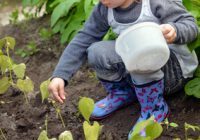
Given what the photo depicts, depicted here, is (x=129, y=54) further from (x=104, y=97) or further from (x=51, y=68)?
(x=51, y=68)

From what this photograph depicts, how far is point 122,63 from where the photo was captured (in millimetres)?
1869

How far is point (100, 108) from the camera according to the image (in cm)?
203

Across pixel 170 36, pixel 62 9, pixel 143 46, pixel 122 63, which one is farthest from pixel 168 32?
pixel 62 9

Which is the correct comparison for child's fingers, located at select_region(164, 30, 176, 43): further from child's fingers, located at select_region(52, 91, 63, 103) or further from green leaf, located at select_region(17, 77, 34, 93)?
green leaf, located at select_region(17, 77, 34, 93)

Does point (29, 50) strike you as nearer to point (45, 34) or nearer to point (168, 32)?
point (45, 34)

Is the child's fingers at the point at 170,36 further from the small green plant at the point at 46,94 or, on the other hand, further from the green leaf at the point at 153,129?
the small green plant at the point at 46,94

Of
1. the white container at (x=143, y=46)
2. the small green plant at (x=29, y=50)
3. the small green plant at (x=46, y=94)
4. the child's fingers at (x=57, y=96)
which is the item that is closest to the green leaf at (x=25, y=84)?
the small green plant at (x=46, y=94)

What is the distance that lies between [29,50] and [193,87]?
1.28 m

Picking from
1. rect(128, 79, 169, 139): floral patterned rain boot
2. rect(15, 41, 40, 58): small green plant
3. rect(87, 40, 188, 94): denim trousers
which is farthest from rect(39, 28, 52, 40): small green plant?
rect(128, 79, 169, 139): floral patterned rain boot

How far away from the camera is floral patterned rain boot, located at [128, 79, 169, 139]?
1.85m

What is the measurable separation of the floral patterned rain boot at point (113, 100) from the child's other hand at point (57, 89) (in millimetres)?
239

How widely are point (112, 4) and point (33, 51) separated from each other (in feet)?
4.01

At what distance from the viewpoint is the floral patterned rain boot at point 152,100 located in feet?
6.06

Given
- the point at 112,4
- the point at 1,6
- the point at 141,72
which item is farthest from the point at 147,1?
the point at 1,6
